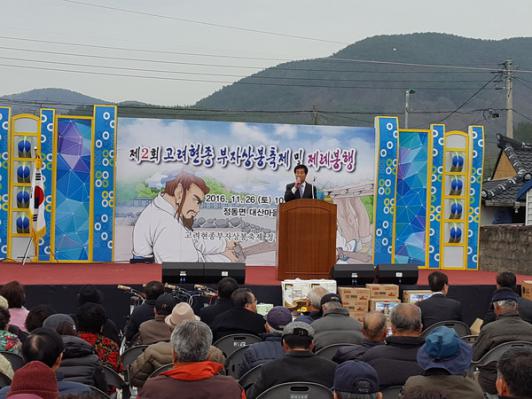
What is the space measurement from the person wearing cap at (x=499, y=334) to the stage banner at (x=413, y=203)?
7.93 metres

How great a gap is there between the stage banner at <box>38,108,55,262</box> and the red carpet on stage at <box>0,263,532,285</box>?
1.09 ft

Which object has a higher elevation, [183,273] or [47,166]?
[47,166]

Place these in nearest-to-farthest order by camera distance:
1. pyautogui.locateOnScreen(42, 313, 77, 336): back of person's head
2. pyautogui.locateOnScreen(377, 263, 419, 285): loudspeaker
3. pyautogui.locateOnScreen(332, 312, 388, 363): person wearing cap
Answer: pyautogui.locateOnScreen(42, 313, 77, 336): back of person's head, pyautogui.locateOnScreen(332, 312, 388, 363): person wearing cap, pyautogui.locateOnScreen(377, 263, 419, 285): loudspeaker

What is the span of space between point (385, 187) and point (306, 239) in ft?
12.6

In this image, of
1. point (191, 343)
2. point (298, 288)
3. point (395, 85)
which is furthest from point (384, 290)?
point (395, 85)

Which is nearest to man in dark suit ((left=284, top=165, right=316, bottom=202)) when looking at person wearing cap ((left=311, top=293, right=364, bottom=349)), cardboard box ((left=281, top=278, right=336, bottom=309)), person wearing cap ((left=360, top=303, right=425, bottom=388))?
cardboard box ((left=281, top=278, right=336, bottom=309))

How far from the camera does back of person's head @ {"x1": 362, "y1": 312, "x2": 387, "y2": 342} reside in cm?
527

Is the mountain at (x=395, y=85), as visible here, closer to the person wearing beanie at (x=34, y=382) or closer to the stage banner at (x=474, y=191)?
the stage banner at (x=474, y=191)

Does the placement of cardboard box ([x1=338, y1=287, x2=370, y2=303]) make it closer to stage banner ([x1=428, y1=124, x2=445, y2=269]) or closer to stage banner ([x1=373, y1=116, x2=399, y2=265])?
stage banner ([x1=373, y1=116, x2=399, y2=265])

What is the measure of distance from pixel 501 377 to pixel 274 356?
2.33m

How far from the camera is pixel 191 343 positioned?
3.85 meters

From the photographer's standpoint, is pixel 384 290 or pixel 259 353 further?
pixel 384 290

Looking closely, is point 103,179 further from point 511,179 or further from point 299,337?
point 511,179

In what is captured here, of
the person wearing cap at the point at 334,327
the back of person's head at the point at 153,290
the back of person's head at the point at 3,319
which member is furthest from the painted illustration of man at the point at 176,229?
the back of person's head at the point at 3,319
